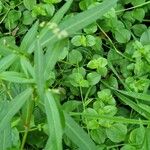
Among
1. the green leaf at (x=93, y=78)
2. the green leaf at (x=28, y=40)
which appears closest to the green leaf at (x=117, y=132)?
the green leaf at (x=93, y=78)

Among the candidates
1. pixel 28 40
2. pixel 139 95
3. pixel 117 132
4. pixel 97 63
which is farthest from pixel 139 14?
pixel 28 40

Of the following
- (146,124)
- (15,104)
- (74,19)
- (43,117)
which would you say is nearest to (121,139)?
(146,124)

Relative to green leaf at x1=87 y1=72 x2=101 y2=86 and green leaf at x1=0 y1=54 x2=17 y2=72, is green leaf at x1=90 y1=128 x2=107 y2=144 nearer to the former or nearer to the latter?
green leaf at x1=87 y1=72 x2=101 y2=86

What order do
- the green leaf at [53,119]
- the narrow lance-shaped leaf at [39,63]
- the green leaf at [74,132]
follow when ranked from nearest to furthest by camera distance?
the narrow lance-shaped leaf at [39,63] → the green leaf at [53,119] → the green leaf at [74,132]

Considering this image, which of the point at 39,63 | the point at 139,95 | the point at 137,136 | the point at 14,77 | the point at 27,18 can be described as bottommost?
the point at 137,136

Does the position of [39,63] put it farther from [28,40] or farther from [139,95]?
[139,95]

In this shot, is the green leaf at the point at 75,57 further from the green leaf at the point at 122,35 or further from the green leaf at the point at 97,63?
the green leaf at the point at 122,35
